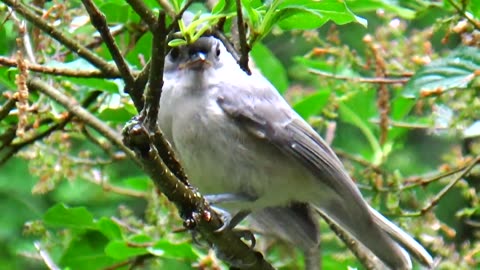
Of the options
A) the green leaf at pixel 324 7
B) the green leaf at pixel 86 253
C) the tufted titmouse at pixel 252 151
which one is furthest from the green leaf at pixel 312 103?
the green leaf at pixel 324 7

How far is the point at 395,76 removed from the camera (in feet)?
11.6

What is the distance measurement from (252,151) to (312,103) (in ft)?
1.36

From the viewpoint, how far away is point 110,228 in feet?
10.4

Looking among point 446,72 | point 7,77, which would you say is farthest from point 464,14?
point 7,77

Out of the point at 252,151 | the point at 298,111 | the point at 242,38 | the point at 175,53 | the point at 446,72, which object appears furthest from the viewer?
the point at 298,111

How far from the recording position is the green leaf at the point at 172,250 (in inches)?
118

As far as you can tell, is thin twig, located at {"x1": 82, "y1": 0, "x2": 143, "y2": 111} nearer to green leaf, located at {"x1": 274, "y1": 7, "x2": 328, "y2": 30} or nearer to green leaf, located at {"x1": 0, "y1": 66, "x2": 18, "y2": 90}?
green leaf, located at {"x1": 274, "y1": 7, "x2": 328, "y2": 30}

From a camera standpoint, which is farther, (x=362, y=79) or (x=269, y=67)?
(x=269, y=67)

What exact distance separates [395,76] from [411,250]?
0.67 meters

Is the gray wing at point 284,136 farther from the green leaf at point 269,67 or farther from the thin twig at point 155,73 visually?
the thin twig at point 155,73

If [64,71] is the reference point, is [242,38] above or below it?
above

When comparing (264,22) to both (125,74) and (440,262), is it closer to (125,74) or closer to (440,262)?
(125,74)

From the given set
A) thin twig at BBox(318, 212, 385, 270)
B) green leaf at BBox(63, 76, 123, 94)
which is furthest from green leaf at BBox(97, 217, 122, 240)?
thin twig at BBox(318, 212, 385, 270)

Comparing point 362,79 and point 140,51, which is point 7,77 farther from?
point 362,79
